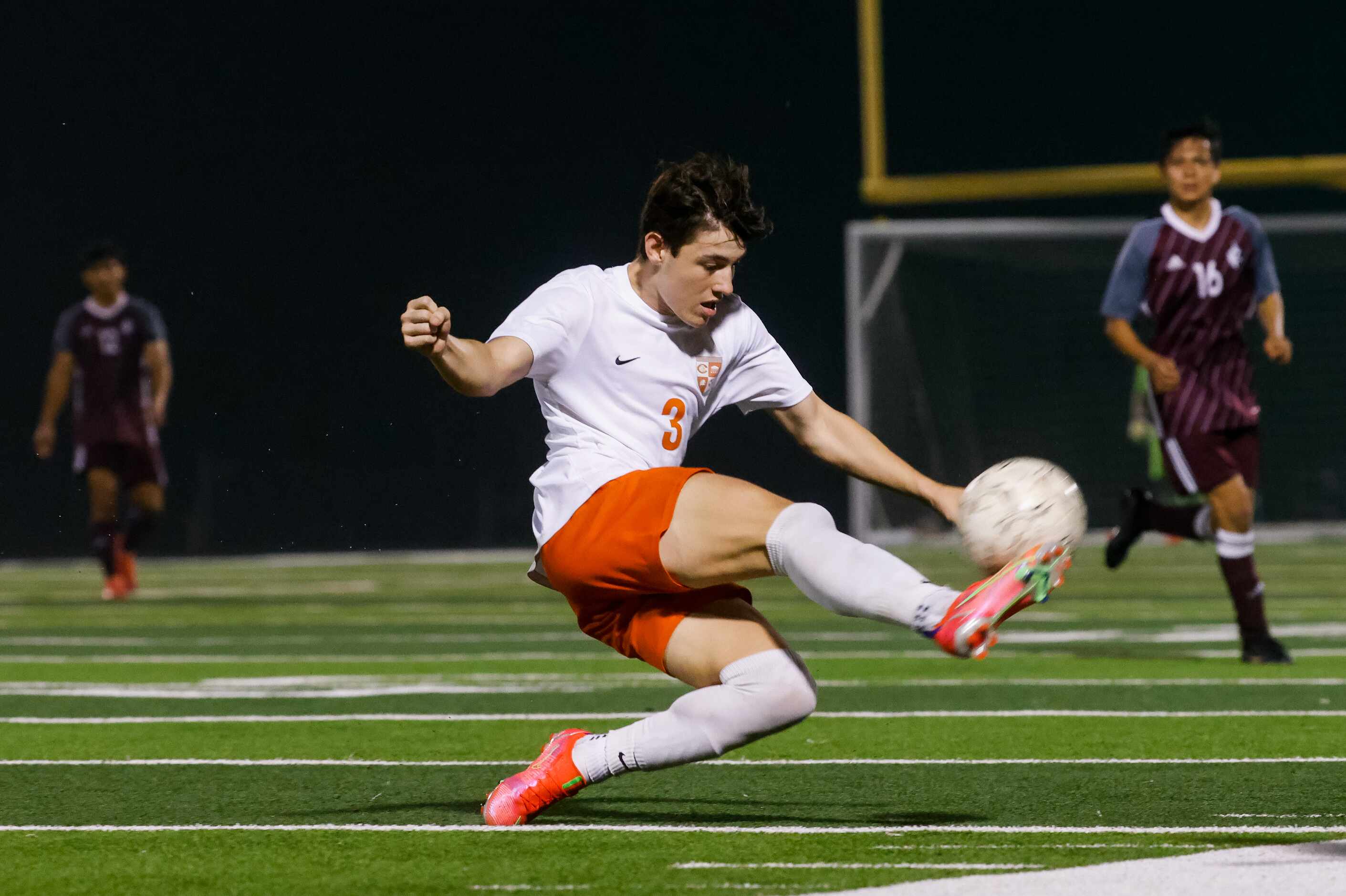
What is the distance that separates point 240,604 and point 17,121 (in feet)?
35.5

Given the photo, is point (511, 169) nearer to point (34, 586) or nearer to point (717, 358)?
point (34, 586)

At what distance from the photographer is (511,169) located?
23.1 metres

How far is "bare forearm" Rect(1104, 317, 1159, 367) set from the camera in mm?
8008

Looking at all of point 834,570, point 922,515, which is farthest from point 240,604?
point 834,570

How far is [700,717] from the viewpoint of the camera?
13.7ft

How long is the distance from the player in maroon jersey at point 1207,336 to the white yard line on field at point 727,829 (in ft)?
13.1

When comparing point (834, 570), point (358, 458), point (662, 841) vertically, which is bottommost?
point (358, 458)

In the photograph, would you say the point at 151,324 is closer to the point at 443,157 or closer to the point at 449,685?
the point at 449,685

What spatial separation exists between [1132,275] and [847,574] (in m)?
4.89

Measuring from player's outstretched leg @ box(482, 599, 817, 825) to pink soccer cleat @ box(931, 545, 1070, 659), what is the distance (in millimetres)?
669

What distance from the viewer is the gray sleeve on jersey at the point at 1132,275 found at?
8250mm

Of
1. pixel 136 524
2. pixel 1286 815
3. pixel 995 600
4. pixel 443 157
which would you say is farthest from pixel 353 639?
pixel 443 157

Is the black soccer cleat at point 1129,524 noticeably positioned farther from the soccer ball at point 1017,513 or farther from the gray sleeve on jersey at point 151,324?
the gray sleeve on jersey at point 151,324

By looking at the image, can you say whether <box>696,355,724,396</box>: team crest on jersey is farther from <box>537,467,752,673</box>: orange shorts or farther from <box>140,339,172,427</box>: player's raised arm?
<box>140,339,172,427</box>: player's raised arm
